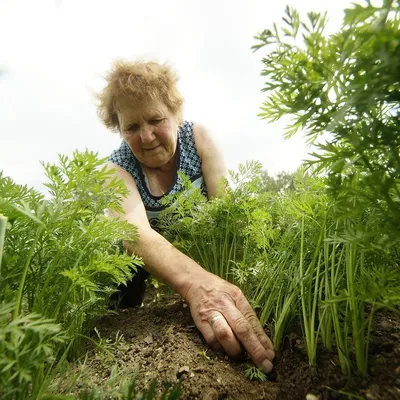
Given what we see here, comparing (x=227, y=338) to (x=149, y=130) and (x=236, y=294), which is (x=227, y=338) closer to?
(x=236, y=294)

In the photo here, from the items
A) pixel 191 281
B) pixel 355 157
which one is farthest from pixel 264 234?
pixel 355 157

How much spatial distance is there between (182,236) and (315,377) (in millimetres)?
968

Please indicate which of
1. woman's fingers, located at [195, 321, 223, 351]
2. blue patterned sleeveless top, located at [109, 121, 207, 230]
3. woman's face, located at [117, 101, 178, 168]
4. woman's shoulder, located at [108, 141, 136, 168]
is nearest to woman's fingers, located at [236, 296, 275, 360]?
woman's fingers, located at [195, 321, 223, 351]

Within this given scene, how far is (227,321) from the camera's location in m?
1.17

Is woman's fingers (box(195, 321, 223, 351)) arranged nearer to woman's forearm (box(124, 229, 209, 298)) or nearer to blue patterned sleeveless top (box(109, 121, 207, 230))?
woman's forearm (box(124, 229, 209, 298))

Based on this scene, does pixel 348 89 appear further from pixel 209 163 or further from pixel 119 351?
pixel 209 163

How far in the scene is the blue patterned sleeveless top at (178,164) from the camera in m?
2.33

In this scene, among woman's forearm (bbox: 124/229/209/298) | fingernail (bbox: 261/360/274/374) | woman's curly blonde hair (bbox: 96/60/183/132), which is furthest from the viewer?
woman's curly blonde hair (bbox: 96/60/183/132)

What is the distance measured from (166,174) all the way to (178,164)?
14 centimetres

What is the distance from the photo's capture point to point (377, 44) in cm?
55

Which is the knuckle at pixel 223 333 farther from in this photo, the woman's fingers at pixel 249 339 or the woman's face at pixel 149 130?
the woman's face at pixel 149 130

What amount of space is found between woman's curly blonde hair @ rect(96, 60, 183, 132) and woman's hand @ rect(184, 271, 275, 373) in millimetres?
1295

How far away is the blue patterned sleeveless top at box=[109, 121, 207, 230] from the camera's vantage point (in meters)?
2.33

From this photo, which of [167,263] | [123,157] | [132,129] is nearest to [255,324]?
[167,263]
